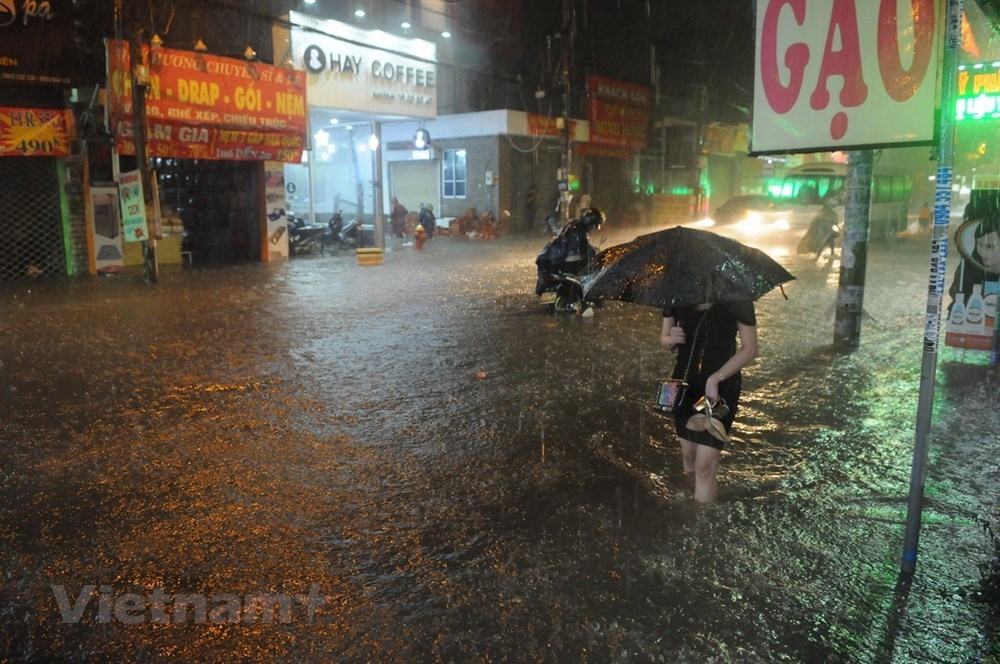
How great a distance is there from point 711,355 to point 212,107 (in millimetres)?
15737

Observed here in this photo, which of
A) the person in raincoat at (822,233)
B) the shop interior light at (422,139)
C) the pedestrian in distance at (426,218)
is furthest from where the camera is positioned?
the shop interior light at (422,139)

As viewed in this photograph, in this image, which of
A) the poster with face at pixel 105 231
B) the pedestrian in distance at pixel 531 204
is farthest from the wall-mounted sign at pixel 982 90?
the pedestrian in distance at pixel 531 204

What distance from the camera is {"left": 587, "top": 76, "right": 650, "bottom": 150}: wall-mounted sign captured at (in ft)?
111

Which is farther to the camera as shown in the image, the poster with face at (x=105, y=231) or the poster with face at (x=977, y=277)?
the poster with face at (x=105, y=231)

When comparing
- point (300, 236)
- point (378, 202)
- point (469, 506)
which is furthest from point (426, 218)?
point (469, 506)

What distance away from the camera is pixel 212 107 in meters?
17.3

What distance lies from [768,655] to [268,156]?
1798cm

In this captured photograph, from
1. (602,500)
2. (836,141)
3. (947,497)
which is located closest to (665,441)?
(602,500)

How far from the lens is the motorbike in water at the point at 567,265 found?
1162 cm

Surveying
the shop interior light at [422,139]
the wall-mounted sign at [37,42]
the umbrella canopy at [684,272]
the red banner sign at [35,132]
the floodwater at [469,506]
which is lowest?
the floodwater at [469,506]

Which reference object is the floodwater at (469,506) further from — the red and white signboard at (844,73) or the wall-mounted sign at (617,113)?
the wall-mounted sign at (617,113)

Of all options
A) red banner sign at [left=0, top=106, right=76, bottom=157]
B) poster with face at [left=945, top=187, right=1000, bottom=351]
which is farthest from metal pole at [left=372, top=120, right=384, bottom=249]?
poster with face at [left=945, top=187, right=1000, bottom=351]

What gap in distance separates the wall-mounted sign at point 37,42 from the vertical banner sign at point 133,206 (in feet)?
8.20

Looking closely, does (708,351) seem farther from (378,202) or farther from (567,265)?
(378,202)
